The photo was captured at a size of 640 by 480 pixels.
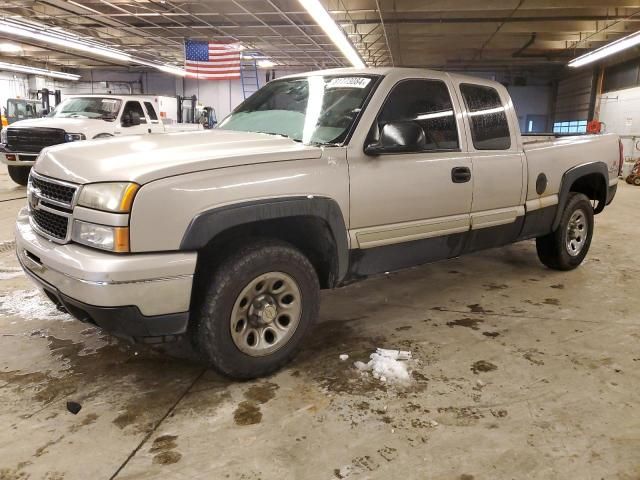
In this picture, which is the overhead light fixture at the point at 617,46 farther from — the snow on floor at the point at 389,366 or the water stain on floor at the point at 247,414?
the water stain on floor at the point at 247,414

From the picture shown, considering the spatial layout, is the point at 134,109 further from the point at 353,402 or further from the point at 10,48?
the point at 10,48

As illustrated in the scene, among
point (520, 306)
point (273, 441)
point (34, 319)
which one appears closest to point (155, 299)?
point (273, 441)

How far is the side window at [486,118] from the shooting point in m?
3.87

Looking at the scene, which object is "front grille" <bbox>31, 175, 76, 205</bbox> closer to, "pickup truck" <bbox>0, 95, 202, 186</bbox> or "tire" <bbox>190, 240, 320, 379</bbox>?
"tire" <bbox>190, 240, 320, 379</bbox>

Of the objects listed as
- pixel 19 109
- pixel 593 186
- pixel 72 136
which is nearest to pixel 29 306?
pixel 593 186

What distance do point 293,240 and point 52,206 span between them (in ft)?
4.44

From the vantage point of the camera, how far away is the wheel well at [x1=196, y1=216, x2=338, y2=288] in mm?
2691

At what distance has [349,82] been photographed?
11.3ft

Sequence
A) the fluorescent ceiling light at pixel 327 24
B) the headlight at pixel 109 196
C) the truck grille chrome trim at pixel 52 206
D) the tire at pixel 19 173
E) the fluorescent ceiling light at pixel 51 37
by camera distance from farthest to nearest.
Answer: the fluorescent ceiling light at pixel 51 37, the tire at pixel 19 173, the fluorescent ceiling light at pixel 327 24, the truck grille chrome trim at pixel 52 206, the headlight at pixel 109 196

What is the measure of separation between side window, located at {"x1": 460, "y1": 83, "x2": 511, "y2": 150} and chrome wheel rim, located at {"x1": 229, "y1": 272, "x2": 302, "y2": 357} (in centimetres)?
196

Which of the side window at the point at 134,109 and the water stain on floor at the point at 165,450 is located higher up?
the side window at the point at 134,109

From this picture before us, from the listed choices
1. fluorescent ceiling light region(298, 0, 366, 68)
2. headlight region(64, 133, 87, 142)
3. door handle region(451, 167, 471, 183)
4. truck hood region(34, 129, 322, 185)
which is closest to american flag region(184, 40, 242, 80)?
fluorescent ceiling light region(298, 0, 366, 68)

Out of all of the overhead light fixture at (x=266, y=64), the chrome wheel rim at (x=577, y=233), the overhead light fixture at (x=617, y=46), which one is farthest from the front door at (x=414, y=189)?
the overhead light fixture at (x=266, y=64)

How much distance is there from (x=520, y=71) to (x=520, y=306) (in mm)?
26862
